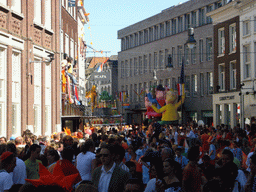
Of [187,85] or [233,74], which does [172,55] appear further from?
[233,74]

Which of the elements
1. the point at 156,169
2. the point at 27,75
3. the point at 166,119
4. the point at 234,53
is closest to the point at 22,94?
the point at 27,75

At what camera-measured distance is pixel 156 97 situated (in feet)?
183

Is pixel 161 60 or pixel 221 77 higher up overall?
pixel 161 60

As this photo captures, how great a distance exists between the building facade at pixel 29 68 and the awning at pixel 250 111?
12370 millimetres

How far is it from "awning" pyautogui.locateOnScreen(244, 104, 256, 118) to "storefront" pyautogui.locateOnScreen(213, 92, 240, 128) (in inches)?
147

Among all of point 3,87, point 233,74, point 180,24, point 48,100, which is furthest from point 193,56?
point 3,87

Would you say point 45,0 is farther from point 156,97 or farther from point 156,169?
point 156,97

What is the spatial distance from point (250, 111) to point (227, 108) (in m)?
7.97

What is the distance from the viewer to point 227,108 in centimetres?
4297

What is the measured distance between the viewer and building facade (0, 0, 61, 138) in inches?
861

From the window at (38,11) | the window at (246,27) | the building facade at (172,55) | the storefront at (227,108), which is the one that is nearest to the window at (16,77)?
the window at (38,11)

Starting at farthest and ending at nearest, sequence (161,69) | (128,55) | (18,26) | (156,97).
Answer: (128,55)
(161,69)
(156,97)
(18,26)

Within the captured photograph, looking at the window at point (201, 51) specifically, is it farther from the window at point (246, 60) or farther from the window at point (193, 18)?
the window at point (246, 60)

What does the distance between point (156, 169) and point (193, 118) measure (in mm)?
51495
